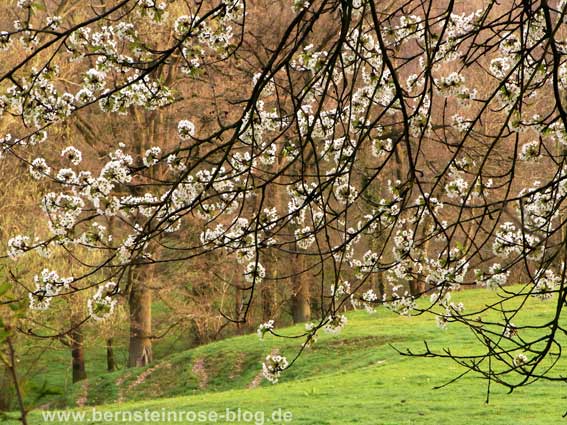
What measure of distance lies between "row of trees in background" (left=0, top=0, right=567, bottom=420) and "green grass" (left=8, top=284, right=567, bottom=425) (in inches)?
25.0

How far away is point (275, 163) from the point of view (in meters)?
23.3


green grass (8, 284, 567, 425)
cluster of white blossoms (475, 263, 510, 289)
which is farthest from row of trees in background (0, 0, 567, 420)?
green grass (8, 284, 567, 425)

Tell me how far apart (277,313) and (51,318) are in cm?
771

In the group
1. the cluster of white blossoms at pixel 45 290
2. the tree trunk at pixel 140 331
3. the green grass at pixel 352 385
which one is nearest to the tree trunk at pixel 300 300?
the green grass at pixel 352 385

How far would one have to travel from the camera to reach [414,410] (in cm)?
877

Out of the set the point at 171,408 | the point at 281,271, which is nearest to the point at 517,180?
the point at 281,271

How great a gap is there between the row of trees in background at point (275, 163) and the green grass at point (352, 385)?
2.08 ft

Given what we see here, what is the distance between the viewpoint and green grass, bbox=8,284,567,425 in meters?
8.58

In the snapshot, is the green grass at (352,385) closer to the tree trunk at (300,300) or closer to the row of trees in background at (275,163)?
the row of trees in background at (275,163)

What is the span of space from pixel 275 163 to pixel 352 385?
12586 millimetres

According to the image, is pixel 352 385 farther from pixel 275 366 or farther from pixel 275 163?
pixel 275 163

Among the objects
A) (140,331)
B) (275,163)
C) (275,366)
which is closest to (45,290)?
(275,366)

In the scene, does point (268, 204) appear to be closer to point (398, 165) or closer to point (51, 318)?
point (398, 165)

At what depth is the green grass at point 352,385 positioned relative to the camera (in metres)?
8.58
